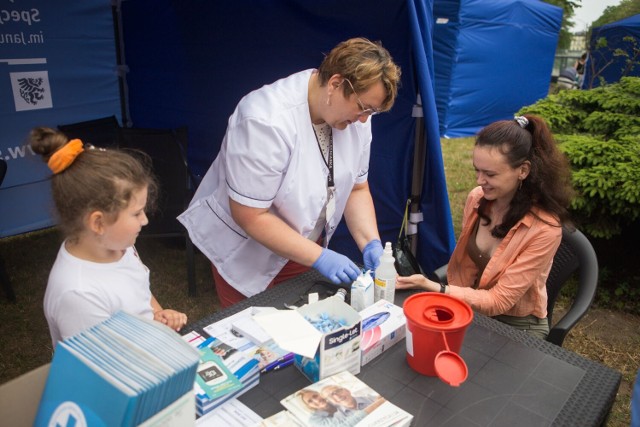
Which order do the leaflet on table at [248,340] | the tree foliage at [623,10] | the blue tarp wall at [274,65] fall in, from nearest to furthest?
the leaflet on table at [248,340] < the blue tarp wall at [274,65] < the tree foliage at [623,10]

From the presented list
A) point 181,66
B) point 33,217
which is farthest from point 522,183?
point 33,217

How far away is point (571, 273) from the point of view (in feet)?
6.56

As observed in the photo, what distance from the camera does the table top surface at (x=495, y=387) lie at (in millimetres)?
1113

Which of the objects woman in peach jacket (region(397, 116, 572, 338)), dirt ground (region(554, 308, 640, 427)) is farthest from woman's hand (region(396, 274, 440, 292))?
dirt ground (region(554, 308, 640, 427))

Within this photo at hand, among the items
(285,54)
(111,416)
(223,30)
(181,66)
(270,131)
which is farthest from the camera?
(181,66)

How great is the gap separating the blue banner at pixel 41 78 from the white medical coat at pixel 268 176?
227 cm

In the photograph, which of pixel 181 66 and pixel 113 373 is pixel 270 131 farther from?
pixel 181 66

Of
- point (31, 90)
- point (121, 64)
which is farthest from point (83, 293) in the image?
point (121, 64)

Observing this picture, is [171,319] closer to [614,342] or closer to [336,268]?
[336,268]

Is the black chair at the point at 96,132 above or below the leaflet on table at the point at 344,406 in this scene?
below

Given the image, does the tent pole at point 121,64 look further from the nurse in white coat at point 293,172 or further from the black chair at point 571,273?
the black chair at point 571,273

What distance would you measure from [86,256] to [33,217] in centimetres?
328

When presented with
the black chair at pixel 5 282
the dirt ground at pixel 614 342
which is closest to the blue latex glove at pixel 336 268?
the dirt ground at pixel 614 342

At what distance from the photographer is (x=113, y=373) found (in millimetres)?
652
